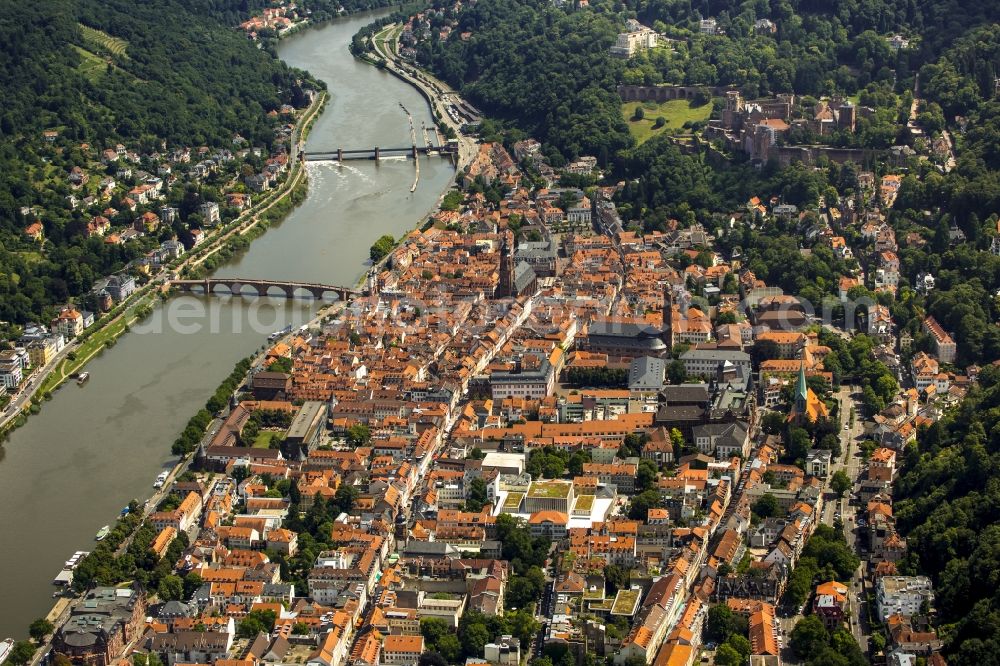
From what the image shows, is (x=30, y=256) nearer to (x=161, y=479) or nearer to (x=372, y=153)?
(x=372, y=153)

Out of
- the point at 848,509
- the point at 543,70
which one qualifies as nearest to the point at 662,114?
the point at 543,70

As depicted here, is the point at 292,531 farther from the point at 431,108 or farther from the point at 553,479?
the point at 431,108

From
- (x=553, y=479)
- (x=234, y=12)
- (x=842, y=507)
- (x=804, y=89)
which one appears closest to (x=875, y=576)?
(x=842, y=507)

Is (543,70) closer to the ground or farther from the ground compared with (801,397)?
closer to the ground

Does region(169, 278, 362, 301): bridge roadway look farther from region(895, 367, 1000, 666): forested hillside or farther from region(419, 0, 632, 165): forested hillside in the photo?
region(895, 367, 1000, 666): forested hillside

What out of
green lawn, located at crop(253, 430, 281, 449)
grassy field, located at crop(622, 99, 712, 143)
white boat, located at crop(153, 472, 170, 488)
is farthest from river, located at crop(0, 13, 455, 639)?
grassy field, located at crop(622, 99, 712, 143)

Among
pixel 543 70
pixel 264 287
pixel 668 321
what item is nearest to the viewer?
pixel 668 321
